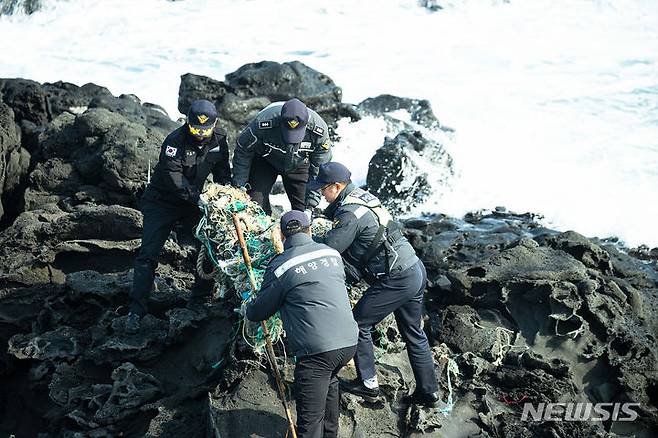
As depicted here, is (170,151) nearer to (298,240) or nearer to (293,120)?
(293,120)

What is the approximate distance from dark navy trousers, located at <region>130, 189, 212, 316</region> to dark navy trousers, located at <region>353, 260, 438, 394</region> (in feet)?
6.42

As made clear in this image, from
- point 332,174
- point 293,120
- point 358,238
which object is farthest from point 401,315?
point 293,120

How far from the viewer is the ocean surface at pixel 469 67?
17.0 meters

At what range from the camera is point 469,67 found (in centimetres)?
2512

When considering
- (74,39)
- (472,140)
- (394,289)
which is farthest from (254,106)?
(74,39)

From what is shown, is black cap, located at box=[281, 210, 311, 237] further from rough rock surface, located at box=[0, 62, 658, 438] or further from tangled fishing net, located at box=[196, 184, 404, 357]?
rough rock surface, located at box=[0, 62, 658, 438]

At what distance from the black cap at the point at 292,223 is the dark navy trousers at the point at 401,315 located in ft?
3.53

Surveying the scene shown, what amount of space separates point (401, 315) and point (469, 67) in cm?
1919

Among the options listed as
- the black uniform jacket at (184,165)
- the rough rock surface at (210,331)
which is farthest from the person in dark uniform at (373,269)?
the black uniform jacket at (184,165)

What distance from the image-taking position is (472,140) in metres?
19.3

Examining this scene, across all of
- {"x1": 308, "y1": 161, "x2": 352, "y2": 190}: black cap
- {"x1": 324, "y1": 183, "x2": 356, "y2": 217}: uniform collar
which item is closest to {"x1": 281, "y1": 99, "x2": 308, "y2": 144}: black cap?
{"x1": 308, "y1": 161, "x2": 352, "y2": 190}: black cap

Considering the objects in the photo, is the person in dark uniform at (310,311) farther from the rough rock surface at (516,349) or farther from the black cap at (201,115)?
the black cap at (201,115)

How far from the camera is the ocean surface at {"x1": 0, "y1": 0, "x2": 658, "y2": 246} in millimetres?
16969

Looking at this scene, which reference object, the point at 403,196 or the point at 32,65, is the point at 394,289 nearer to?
the point at 403,196
